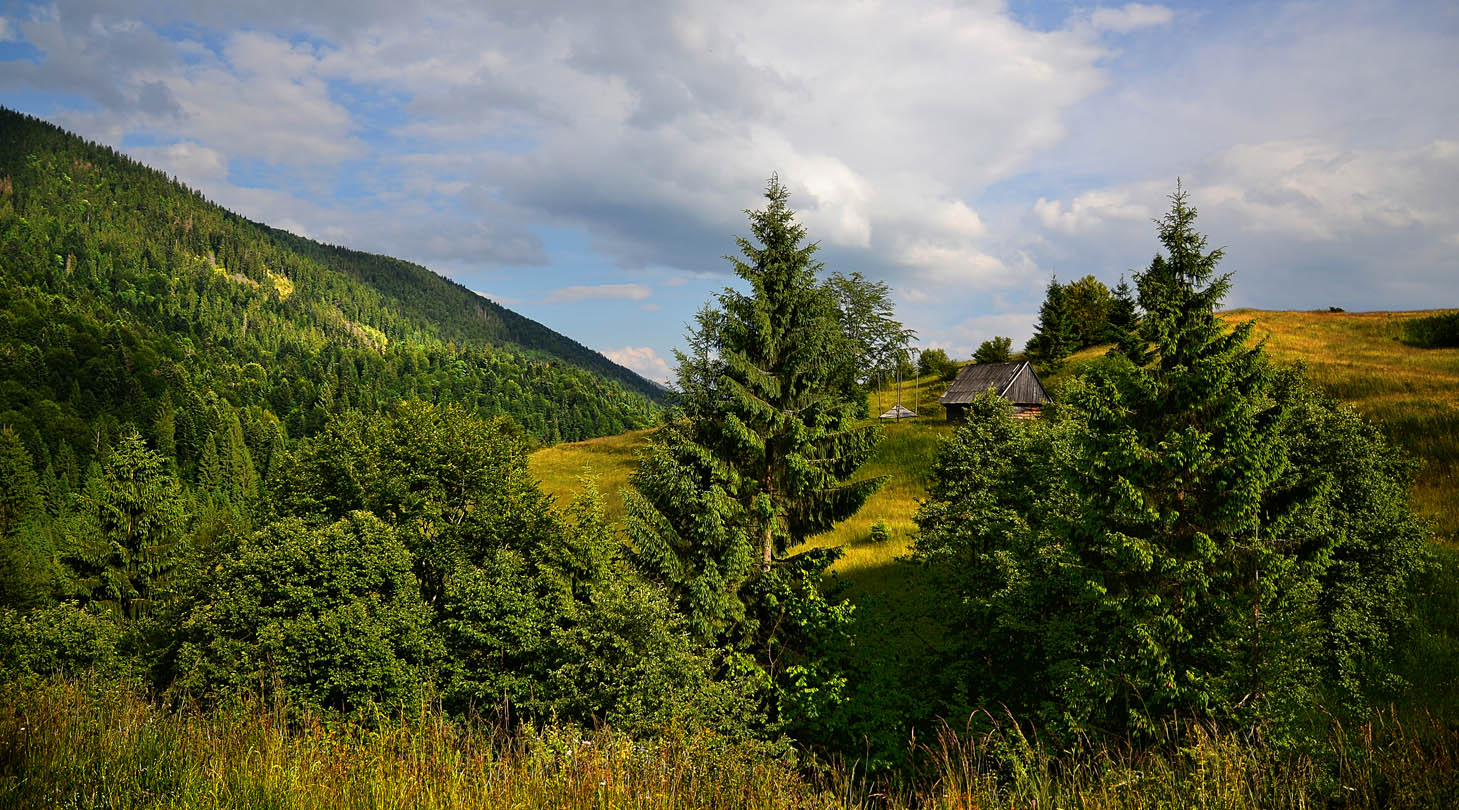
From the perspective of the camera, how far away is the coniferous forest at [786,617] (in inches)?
200

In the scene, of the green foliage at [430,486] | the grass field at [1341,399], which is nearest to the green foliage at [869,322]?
the grass field at [1341,399]

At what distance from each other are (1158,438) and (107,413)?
211 meters

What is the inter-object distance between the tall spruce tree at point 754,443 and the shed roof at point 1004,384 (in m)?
40.6

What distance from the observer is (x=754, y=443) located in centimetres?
1998

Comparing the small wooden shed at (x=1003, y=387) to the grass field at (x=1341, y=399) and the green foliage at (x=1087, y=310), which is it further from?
the green foliage at (x=1087, y=310)

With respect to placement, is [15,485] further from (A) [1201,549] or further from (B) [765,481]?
(A) [1201,549]

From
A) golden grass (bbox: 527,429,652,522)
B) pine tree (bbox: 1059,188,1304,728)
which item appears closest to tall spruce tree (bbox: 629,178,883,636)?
pine tree (bbox: 1059,188,1304,728)

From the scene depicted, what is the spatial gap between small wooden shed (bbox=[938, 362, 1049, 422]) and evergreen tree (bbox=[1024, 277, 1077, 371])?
40.5 feet

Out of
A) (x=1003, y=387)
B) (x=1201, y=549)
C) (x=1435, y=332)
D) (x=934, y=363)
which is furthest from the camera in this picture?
(x=934, y=363)

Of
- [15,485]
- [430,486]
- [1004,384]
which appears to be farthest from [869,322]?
[15,485]

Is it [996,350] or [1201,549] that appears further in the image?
[996,350]

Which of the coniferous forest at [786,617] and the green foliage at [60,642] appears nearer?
the coniferous forest at [786,617]

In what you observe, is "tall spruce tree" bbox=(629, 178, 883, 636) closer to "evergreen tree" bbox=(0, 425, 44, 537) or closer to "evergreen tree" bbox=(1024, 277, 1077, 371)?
"evergreen tree" bbox=(1024, 277, 1077, 371)

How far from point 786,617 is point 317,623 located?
15.5 meters
